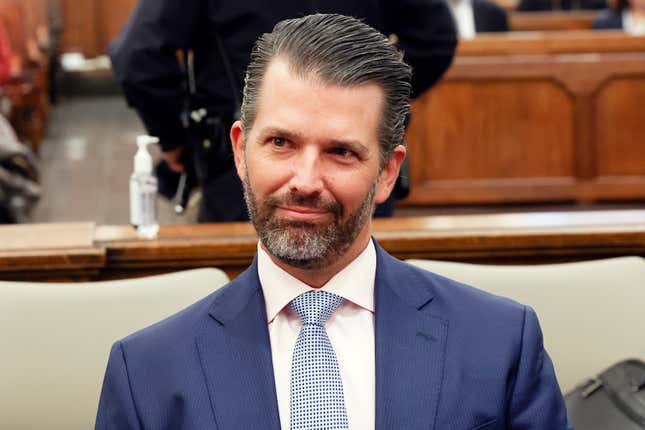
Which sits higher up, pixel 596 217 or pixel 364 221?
pixel 364 221

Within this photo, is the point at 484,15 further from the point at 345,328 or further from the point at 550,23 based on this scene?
the point at 345,328

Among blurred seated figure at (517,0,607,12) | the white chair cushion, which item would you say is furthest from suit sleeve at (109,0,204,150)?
blurred seated figure at (517,0,607,12)

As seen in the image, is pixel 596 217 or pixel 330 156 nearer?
pixel 330 156

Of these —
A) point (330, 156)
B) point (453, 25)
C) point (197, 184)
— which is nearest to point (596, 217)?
point (453, 25)

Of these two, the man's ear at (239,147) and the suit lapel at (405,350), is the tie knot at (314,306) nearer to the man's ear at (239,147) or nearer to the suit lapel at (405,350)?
the suit lapel at (405,350)

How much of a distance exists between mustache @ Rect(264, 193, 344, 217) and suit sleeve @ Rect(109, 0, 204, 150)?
1647 millimetres

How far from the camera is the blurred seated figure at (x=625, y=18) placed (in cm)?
748

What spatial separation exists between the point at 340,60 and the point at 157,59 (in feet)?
5.61

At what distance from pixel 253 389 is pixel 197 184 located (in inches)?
73.4

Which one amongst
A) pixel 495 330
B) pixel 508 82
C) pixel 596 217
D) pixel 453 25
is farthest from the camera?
pixel 508 82

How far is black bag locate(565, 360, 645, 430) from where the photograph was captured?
7.38 feet

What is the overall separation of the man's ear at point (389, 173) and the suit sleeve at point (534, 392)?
28cm

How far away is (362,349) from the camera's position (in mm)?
1753

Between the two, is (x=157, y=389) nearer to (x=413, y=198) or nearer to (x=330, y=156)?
(x=330, y=156)
